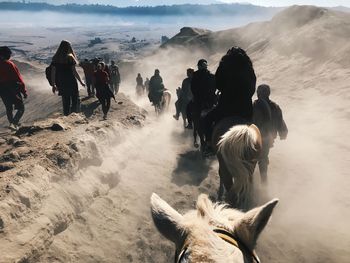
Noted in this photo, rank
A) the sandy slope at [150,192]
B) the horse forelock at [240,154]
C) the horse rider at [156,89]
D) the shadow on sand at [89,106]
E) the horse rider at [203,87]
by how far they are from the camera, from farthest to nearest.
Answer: the horse rider at [156,89]
the shadow on sand at [89,106]
the horse rider at [203,87]
the sandy slope at [150,192]
the horse forelock at [240,154]

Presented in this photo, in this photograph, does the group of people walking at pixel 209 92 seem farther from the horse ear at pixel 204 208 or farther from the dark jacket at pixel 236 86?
the horse ear at pixel 204 208

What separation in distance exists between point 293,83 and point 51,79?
17.3 metres

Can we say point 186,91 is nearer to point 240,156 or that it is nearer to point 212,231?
point 240,156

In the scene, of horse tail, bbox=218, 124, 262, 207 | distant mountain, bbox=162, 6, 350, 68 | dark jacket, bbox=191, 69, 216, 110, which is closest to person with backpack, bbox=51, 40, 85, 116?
dark jacket, bbox=191, 69, 216, 110

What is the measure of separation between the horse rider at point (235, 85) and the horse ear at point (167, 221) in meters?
3.57

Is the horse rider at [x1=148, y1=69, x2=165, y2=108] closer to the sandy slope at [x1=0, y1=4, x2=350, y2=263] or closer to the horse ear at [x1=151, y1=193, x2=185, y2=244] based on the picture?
the sandy slope at [x1=0, y1=4, x2=350, y2=263]

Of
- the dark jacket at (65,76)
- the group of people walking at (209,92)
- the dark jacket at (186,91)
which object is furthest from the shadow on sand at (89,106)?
the dark jacket at (186,91)

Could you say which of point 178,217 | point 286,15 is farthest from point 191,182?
point 286,15

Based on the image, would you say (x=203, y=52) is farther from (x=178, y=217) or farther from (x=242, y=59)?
(x=178, y=217)

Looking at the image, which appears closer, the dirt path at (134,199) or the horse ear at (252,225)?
the horse ear at (252,225)

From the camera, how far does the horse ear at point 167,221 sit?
2133 millimetres

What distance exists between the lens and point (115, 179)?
24.8 ft

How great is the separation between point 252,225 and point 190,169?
712cm

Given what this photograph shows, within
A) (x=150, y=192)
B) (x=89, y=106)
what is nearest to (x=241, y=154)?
(x=150, y=192)
